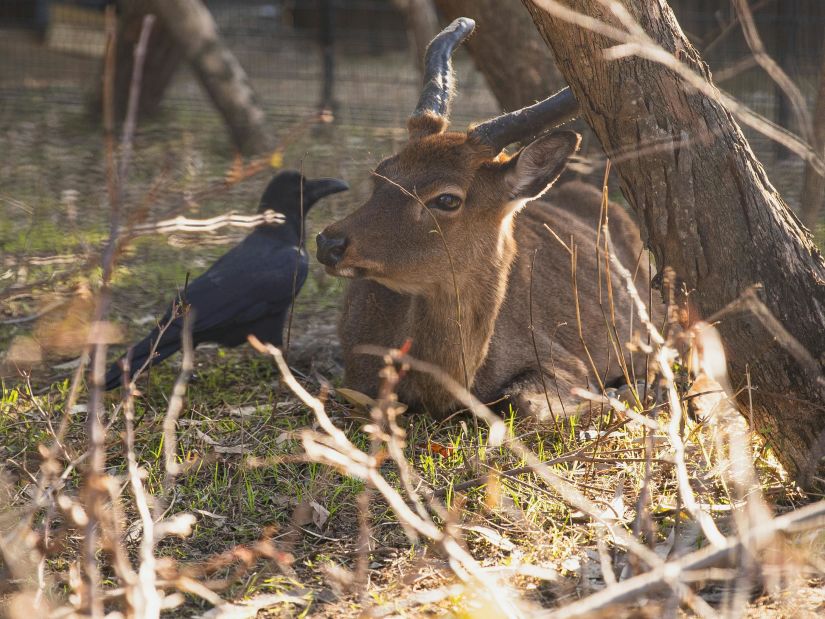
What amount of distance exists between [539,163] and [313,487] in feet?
5.61

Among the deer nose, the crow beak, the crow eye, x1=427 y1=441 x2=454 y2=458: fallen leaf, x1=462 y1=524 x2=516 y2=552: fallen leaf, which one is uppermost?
the crow eye

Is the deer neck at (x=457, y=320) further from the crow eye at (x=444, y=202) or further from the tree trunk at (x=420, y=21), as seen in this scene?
the tree trunk at (x=420, y=21)

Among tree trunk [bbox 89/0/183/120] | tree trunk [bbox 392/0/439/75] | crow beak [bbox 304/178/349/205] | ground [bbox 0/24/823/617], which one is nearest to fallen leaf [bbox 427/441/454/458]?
ground [bbox 0/24/823/617]

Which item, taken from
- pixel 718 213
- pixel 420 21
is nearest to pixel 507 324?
pixel 718 213

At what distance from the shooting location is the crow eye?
4.60m

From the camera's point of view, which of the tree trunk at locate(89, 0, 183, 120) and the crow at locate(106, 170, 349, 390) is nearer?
the crow at locate(106, 170, 349, 390)

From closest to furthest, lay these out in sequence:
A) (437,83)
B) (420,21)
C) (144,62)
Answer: (437,83) < (420,21) < (144,62)

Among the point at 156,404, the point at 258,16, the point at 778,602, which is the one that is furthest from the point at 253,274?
the point at 258,16

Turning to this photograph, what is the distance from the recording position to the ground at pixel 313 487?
10.5 feet

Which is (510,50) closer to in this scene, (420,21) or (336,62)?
(420,21)

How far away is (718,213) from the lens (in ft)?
12.4

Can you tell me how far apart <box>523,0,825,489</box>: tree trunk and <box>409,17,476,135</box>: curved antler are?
1116mm

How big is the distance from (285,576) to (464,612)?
625 mm

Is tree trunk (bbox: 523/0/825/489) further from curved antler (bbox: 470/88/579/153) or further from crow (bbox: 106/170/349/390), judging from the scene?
crow (bbox: 106/170/349/390)
